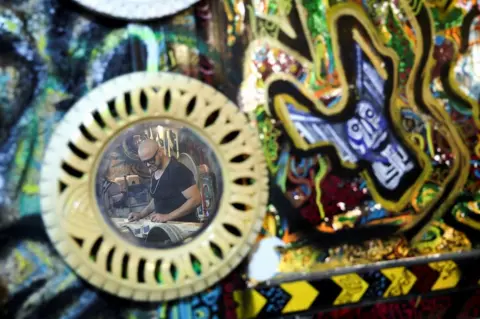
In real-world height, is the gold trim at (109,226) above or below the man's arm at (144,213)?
above

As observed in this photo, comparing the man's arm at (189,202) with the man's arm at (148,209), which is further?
the man's arm at (148,209)

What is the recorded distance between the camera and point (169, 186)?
211 cm

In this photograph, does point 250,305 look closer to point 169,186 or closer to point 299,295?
point 299,295

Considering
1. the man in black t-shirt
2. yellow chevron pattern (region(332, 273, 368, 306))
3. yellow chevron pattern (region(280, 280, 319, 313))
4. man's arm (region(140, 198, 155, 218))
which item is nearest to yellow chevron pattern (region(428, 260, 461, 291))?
yellow chevron pattern (region(332, 273, 368, 306))

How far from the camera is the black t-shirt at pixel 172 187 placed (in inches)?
81.1

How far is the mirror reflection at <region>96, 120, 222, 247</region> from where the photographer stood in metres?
2.01

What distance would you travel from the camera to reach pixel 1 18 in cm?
123

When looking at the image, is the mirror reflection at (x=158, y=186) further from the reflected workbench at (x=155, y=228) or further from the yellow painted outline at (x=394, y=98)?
the yellow painted outline at (x=394, y=98)

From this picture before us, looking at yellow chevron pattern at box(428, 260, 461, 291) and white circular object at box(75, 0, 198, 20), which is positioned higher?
white circular object at box(75, 0, 198, 20)

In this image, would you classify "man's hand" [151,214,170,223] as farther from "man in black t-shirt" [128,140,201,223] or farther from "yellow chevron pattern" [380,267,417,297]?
"yellow chevron pattern" [380,267,417,297]

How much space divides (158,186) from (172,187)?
72 mm

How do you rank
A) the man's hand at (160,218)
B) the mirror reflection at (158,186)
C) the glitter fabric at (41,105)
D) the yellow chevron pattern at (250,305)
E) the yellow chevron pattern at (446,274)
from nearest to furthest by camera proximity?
the glitter fabric at (41,105) → the yellow chevron pattern at (250,305) → the yellow chevron pattern at (446,274) → the mirror reflection at (158,186) → the man's hand at (160,218)

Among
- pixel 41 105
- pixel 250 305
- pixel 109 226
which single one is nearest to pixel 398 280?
pixel 250 305

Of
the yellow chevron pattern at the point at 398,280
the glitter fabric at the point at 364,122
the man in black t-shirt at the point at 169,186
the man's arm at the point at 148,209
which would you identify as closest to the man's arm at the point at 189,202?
the man in black t-shirt at the point at 169,186
